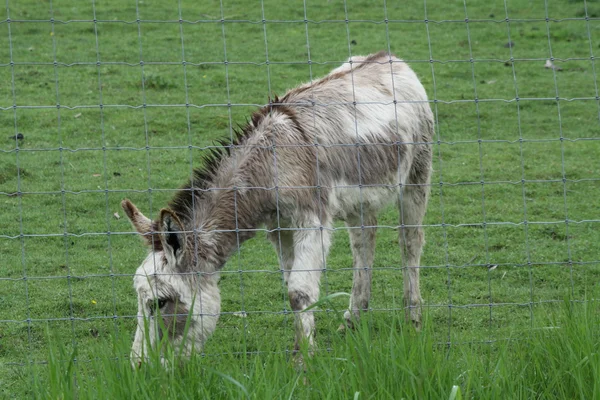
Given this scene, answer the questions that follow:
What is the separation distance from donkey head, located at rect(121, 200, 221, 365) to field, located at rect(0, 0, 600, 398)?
0.20 m

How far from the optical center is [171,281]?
5.86 m

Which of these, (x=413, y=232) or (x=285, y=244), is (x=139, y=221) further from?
(x=413, y=232)

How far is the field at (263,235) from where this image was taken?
448cm

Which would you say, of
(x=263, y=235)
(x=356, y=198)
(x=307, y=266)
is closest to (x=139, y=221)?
(x=307, y=266)

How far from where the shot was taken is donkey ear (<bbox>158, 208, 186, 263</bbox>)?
5704 mm

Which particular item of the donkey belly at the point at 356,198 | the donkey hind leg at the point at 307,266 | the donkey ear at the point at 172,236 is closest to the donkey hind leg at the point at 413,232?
the donkey belly at the point at 356,198

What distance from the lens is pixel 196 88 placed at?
1378 centimetres

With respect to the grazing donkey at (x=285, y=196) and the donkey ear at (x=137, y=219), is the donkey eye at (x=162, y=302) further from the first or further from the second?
the donkey ear at (x=137, y=219)

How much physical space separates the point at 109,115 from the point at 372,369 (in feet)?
30.6

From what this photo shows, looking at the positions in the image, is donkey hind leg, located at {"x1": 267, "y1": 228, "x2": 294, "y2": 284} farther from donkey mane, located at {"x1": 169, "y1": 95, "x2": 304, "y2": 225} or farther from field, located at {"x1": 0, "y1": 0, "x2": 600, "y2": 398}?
donkey mane, located at {"x1": 169, "y1": 95, "x2": 304, "y2": 225}

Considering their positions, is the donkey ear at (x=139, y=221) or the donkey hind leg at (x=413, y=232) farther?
the donkey hind leg at (x=413, y=232)

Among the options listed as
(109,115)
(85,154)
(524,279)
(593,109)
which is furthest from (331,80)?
(593,109)

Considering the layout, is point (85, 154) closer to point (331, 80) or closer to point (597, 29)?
point (331, 80)

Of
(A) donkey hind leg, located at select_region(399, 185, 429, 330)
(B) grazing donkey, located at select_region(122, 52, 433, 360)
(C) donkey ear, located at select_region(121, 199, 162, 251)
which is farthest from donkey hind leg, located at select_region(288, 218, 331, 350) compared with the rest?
(A) donkey hind leg, located at select_region(399, 185, 429, 330)
